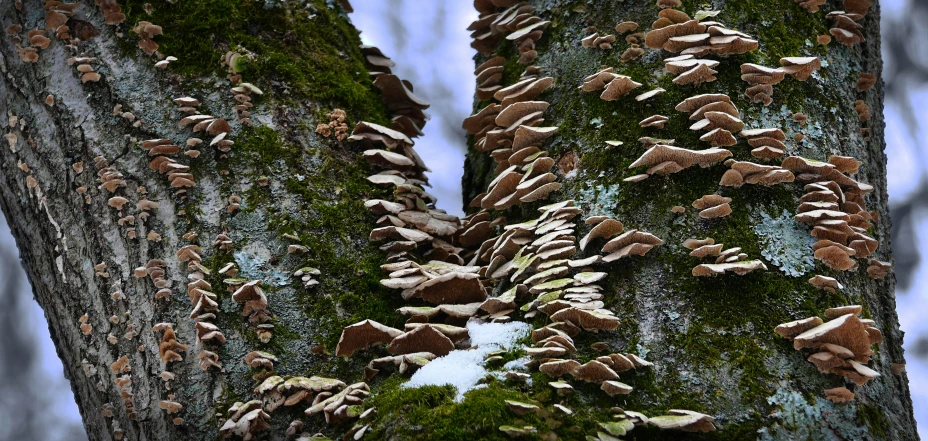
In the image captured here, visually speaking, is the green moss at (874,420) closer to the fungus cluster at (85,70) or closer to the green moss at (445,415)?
the green moss at (445,415)

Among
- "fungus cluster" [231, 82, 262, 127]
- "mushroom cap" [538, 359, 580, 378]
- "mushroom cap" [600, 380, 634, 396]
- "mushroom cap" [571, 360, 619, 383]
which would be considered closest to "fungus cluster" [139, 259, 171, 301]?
"fungus cluster" [231, 82, 262, 127]

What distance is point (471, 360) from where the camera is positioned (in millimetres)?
2969

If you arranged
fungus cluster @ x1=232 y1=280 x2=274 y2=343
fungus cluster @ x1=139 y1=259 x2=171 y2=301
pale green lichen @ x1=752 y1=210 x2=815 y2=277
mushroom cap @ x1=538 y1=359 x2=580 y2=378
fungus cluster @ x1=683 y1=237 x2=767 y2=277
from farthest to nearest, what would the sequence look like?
1. fungus cluster @ x1=139 y1=259 x2=171 y2=301
2. fungus cluster @ x1=232 y1=280 x2=274 y2=343
3. pale green lichen @ x1=752 y1=210 x2=815 y2=277
4. fungus cluster @ x1=683 y1=237 x2=767 y2=277
5. mushroom cap @ x1=538 y1=359 x2=580 y2=378

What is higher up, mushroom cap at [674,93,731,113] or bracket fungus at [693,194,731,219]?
mushroom cap at [674,93,731,113]

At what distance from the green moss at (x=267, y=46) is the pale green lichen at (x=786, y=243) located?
244cm

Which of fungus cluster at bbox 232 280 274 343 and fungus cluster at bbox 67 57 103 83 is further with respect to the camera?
fungus cluster at bbox 67 57 103 83

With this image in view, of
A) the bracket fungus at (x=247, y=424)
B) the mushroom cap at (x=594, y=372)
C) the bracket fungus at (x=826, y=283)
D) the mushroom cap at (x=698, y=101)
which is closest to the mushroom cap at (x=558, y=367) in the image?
the mushroom cap at (x=594, y=372)

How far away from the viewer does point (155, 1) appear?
3.99 m

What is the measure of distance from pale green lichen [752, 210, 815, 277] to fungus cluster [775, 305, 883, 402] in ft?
0.91

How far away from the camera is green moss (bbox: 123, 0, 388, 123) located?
12.7 feet

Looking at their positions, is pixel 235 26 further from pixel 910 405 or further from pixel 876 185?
pixel 910 405

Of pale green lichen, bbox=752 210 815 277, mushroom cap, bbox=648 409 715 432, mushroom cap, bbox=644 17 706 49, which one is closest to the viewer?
mushroom cap, bbox=648 409 715 432

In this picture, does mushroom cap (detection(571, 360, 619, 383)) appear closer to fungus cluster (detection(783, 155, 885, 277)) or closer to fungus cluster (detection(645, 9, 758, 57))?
fungus cluster (detection(783, 155, 885, 277))

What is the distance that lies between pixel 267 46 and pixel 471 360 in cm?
235
